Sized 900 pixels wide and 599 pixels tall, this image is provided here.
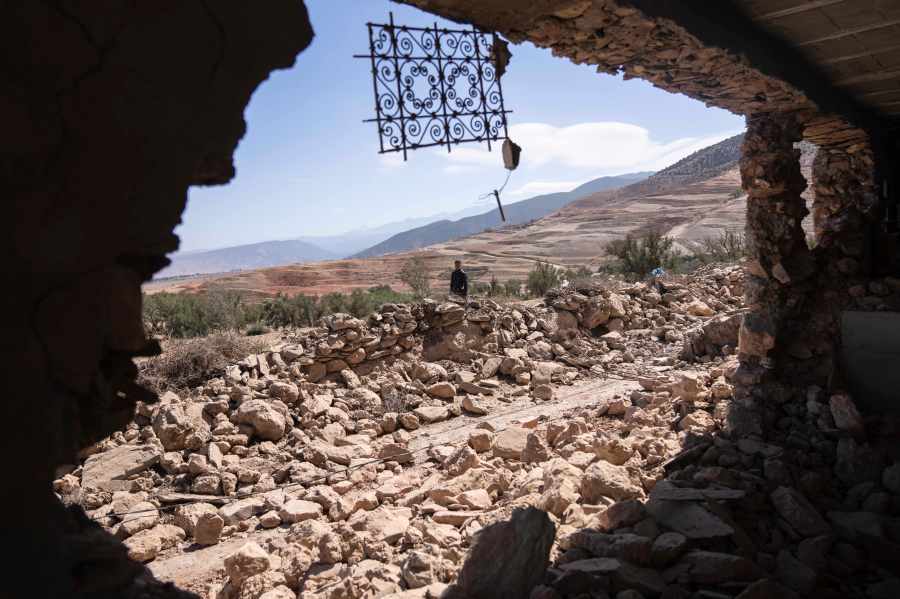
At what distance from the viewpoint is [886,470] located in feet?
12.0

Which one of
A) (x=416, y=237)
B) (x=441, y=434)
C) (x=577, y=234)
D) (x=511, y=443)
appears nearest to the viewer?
(x=511, y=443)

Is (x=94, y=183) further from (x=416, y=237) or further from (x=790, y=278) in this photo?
(x=416, y=237)

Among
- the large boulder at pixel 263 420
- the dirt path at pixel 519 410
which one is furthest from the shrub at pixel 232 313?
the dirt path at pixel 519 410

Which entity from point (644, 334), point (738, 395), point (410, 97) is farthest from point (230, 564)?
point (644, 334)

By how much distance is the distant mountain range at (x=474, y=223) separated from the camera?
9500 centimetres

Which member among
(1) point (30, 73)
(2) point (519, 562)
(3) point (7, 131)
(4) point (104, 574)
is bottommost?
(2) point (519, 562)

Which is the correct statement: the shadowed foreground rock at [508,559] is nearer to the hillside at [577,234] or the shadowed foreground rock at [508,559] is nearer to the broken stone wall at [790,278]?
the broken stone wall at [790,278]

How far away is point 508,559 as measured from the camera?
9.01ft

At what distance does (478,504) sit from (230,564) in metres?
1.78

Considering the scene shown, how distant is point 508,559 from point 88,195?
8.04ft

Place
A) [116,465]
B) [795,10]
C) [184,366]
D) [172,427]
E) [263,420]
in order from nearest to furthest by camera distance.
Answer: [795,10] < [116,465] < [172,427] < [263,420] < [184,366]

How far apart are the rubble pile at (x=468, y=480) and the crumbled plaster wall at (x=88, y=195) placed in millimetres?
2015

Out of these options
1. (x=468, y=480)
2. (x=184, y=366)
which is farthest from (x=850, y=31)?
(x=184, y=366)

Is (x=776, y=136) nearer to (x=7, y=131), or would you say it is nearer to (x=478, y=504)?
(x=478, y=504)
